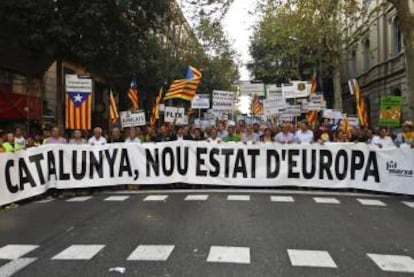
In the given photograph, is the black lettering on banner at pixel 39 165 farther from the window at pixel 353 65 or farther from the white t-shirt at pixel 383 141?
the window at pixel 353 65

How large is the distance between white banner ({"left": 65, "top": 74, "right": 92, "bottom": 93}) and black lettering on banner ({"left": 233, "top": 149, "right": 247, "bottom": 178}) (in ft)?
16.5

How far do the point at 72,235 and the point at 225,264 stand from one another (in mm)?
2780

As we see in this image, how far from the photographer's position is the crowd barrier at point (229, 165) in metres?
14.6

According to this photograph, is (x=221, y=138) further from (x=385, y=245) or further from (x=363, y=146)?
(x=385, y=245)

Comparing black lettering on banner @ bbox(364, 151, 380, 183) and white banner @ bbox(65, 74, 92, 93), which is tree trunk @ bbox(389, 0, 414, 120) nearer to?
black lettering on banner @ bbox(364, 151, 380, 183)

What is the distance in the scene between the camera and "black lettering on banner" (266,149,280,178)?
15.4m

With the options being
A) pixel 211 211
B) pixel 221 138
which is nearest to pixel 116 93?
pixel 221 138

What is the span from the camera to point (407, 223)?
1016 cm

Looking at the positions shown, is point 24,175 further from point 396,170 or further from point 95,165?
point 396,170

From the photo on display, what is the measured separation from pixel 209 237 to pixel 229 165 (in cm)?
707

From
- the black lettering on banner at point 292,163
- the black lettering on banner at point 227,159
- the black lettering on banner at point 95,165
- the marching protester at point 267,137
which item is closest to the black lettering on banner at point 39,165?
the black lettering on banner at point 95,165

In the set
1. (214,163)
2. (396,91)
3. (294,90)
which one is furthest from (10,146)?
(396,91)

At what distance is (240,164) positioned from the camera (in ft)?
50.9

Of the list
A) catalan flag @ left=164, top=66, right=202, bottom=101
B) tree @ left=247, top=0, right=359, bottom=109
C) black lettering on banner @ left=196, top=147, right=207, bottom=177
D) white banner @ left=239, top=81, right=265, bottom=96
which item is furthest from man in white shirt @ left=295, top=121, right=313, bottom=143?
white banner @ left=239, top=81, right=265, bottom=96
